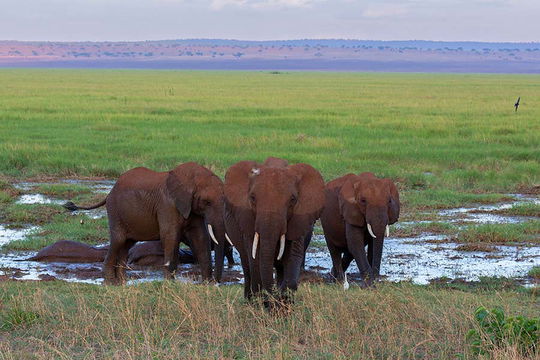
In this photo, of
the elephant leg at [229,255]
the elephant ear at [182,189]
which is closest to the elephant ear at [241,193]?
the elephant ear at [182,189]

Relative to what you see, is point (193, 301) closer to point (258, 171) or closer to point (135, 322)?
point (135, 322)

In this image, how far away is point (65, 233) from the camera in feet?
36.1

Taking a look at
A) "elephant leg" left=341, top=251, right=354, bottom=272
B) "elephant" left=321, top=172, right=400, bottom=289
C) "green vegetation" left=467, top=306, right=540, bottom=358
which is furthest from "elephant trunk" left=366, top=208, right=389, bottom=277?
"green vegetation" left=467, top=306, right=540, bottom=358

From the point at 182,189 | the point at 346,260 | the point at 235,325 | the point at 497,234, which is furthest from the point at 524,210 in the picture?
the point at 235,325

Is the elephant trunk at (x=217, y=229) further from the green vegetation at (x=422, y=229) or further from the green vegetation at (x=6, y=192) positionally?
the green vegetation at (x=6, y=192)

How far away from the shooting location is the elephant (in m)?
8.39

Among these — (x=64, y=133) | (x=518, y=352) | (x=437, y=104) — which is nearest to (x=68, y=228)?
(x=518, y=352)

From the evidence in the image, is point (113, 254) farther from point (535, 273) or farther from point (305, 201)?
point (535, 273)

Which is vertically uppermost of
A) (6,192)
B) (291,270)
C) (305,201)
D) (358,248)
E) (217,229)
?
(305,201)

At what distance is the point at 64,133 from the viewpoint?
74.0 feet

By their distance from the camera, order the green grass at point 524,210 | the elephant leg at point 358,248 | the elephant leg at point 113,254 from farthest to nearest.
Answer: the green grass at point 524,210, the elephant leg at point 113,254, the elephant leg at point 358,248

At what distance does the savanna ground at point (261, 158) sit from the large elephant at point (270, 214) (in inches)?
13.7

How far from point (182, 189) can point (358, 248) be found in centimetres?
185

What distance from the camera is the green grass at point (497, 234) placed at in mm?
10797
